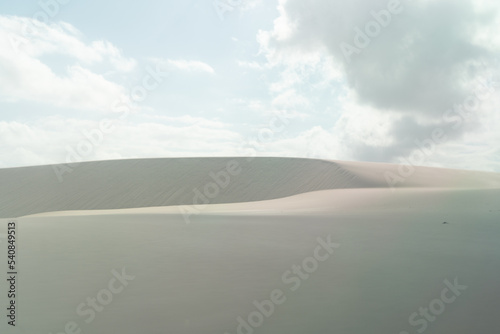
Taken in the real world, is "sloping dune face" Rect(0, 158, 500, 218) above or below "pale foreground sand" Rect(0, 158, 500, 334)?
above

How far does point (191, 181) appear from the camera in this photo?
35.9 metres

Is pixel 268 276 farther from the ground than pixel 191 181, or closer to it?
closer to it

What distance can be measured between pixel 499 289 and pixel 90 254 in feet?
20.4

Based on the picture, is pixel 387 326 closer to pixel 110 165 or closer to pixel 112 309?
pixel 112 309

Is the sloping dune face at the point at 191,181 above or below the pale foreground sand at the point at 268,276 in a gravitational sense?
above

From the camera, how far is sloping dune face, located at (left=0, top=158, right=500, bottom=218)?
1292 inches

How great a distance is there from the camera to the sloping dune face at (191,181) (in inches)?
1292

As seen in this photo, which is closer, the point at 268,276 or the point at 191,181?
the point at 268,276

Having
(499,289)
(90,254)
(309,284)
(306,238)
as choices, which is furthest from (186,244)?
(499,289)

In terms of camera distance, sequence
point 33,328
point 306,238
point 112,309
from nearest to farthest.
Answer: point 33,328 → point 112,309 → point 306,238

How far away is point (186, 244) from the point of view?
782cm

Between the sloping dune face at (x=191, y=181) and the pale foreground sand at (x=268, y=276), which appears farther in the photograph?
the sloping dune face at (x=191, y=181)

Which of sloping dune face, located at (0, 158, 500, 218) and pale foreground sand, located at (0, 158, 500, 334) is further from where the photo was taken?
sloping dune face, located at (0, 158, 500, 218)

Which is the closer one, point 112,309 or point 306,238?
point 112,309
